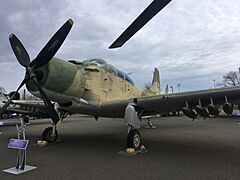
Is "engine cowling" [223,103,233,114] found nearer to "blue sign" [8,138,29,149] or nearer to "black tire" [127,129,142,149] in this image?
"black tire" [127,129,142,149]

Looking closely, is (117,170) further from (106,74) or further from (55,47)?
(106,74)

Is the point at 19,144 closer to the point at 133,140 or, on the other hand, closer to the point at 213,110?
the point at 133,140

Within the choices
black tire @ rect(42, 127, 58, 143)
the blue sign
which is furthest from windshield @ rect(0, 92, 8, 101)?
the blue sign

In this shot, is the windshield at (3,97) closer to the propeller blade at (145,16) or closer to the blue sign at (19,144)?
the blue sign at (19,144)

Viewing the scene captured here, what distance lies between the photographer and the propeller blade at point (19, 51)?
639cm

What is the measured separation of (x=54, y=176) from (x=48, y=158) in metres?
1.73

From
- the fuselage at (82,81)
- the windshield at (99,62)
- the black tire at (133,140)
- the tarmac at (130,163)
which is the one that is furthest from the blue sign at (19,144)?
the windshield at (99,62)

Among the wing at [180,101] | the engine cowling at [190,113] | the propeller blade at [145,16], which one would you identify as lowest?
the engine cowling at [190,113]

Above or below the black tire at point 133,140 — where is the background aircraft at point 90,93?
above

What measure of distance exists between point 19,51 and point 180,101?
5.10 metres

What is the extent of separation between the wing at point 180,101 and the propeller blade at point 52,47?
254 centimetres

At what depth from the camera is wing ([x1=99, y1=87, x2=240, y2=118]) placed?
6.08 metres

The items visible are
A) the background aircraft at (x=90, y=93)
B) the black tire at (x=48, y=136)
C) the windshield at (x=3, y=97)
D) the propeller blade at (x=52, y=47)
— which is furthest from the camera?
the windshield at (x=3, y=97)

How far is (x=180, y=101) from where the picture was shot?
22.1 feet
